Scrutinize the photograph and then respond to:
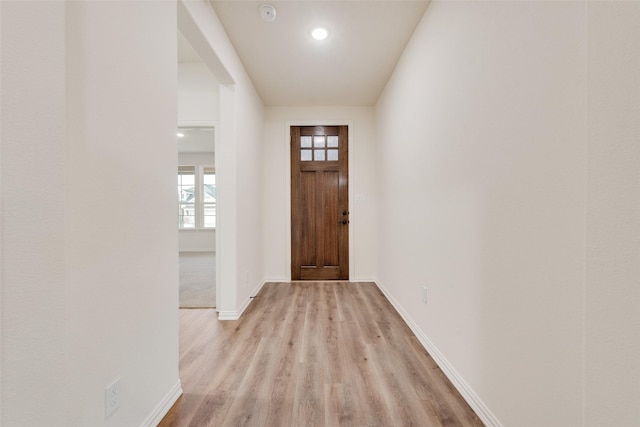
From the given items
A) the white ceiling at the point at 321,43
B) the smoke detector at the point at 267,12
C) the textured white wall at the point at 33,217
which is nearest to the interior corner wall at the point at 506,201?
the white ceiling at the point at 321,43

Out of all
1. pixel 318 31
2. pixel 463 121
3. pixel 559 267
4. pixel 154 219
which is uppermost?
pixel 318 31

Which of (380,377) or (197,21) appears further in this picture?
(197,21)

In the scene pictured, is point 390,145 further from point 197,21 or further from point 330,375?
point 330,375

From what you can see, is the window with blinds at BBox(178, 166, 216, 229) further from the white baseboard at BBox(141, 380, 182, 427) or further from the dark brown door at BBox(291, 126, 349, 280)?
the white baseboard at BBox(141, 380, 182, 427)

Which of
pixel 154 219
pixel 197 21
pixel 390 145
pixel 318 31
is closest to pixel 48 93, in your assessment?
pixel 154 219

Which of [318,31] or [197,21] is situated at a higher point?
[318,31]

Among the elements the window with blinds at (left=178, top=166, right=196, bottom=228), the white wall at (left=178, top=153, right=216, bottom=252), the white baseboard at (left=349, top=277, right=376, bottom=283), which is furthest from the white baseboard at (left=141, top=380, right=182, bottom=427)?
the window with blinds at (left=178, top=166, right=196, bottom=228)

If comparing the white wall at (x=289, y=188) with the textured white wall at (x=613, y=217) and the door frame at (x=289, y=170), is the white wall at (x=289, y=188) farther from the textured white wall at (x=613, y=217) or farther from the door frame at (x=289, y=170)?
the textured white wall at (x=613, y=217)

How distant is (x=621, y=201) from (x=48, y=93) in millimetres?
1457

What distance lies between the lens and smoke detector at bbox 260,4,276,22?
6.68 feet

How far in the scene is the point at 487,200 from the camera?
127 centimetres

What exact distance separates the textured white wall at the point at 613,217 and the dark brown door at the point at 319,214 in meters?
3.36

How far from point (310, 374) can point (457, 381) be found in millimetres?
869

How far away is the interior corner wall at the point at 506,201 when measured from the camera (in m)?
0.85
